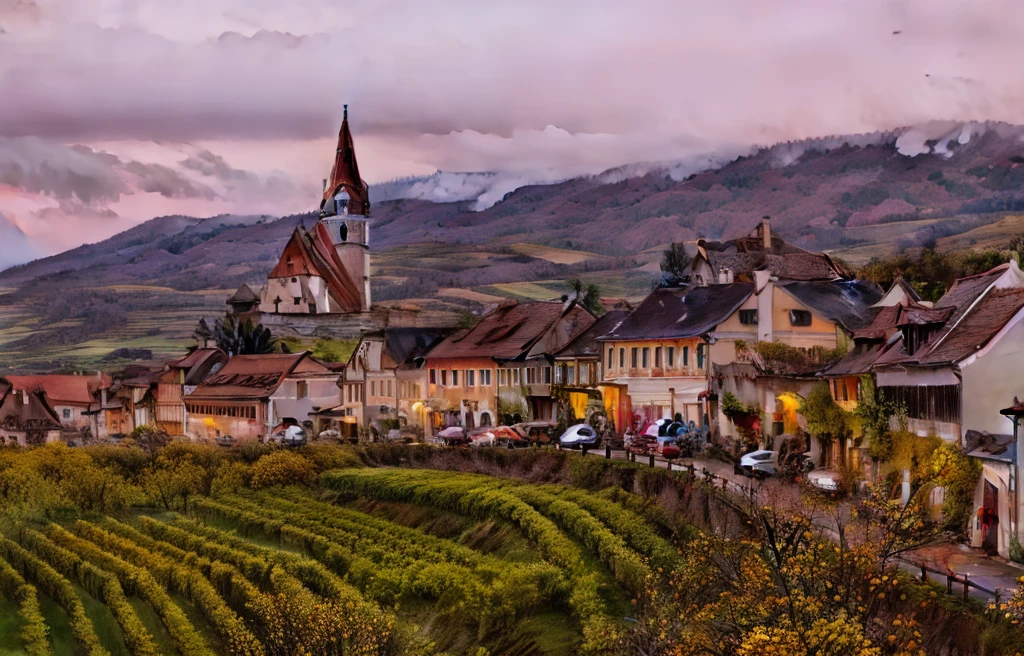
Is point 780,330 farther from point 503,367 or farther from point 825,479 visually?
point 503,367

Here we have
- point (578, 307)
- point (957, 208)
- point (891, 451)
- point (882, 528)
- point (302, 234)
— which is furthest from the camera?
point (302, 234)

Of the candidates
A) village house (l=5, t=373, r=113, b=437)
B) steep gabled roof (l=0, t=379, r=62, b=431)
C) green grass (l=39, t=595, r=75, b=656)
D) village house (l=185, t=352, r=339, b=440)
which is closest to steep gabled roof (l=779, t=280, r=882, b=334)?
green grass (l=39, t=595, r=75, b=656)

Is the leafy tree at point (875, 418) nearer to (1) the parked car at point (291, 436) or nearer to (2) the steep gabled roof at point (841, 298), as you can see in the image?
(2) the steep gabled roof at point (841, 298)

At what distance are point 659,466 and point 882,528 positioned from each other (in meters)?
19.2

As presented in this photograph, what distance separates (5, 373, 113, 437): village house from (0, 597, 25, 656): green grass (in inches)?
1661

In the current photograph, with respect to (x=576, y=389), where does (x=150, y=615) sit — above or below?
below

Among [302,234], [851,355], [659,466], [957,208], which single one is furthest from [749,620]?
[302,234]

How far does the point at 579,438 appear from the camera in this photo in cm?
6291

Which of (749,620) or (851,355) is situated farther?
(851,355)

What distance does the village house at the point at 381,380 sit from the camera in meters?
87.1

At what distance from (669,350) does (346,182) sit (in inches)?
2658

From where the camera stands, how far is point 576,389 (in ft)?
242

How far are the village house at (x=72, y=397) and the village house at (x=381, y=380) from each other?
55.5 feet

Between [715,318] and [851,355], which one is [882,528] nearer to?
[851,355]
